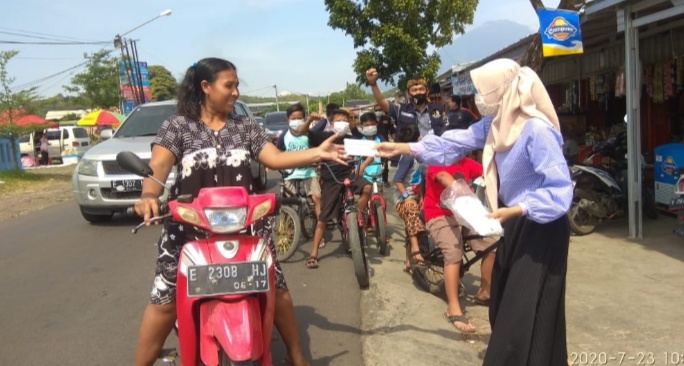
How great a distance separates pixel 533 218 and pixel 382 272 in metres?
3.52

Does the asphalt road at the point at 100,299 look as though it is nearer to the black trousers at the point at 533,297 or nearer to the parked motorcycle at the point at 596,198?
the black trousers at the point at 533,297

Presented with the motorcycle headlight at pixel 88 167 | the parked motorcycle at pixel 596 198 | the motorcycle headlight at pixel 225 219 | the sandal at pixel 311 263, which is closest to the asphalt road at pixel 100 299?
the sandal at pixel 311 263

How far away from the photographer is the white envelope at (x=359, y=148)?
122 inches

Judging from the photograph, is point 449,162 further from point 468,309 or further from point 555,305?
point 468,309

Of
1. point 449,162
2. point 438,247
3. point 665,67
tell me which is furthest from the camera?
point 665,67

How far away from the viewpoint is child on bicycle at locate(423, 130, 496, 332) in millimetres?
4412

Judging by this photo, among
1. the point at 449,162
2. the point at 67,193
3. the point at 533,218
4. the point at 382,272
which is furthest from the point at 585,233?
the point at 67,193

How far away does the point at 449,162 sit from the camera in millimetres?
3225

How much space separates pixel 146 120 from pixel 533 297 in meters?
8.16

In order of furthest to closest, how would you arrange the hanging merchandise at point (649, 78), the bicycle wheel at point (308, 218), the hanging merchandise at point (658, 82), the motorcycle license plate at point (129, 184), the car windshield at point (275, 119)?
1. the car windshield at point (275, 119)
2. the hanging merchandise at point (649, 78)
3. the hanging merchandise at point (658, 82)
4. the motorcycle license plate at point (129, 184)
5. the bicycle wheel at point (308, 218)

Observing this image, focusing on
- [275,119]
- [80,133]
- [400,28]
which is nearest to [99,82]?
[80,133]

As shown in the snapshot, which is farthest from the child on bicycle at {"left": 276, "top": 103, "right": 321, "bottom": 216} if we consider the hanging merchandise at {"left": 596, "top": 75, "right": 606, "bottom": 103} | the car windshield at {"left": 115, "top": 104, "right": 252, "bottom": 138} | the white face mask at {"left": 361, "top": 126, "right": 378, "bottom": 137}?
the hanging merchandise at {"left": 596, "top": 75, "right": 606, "bottom": 103}

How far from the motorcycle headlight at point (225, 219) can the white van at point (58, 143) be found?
27112 millimetres

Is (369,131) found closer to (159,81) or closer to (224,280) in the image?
(224,280)
